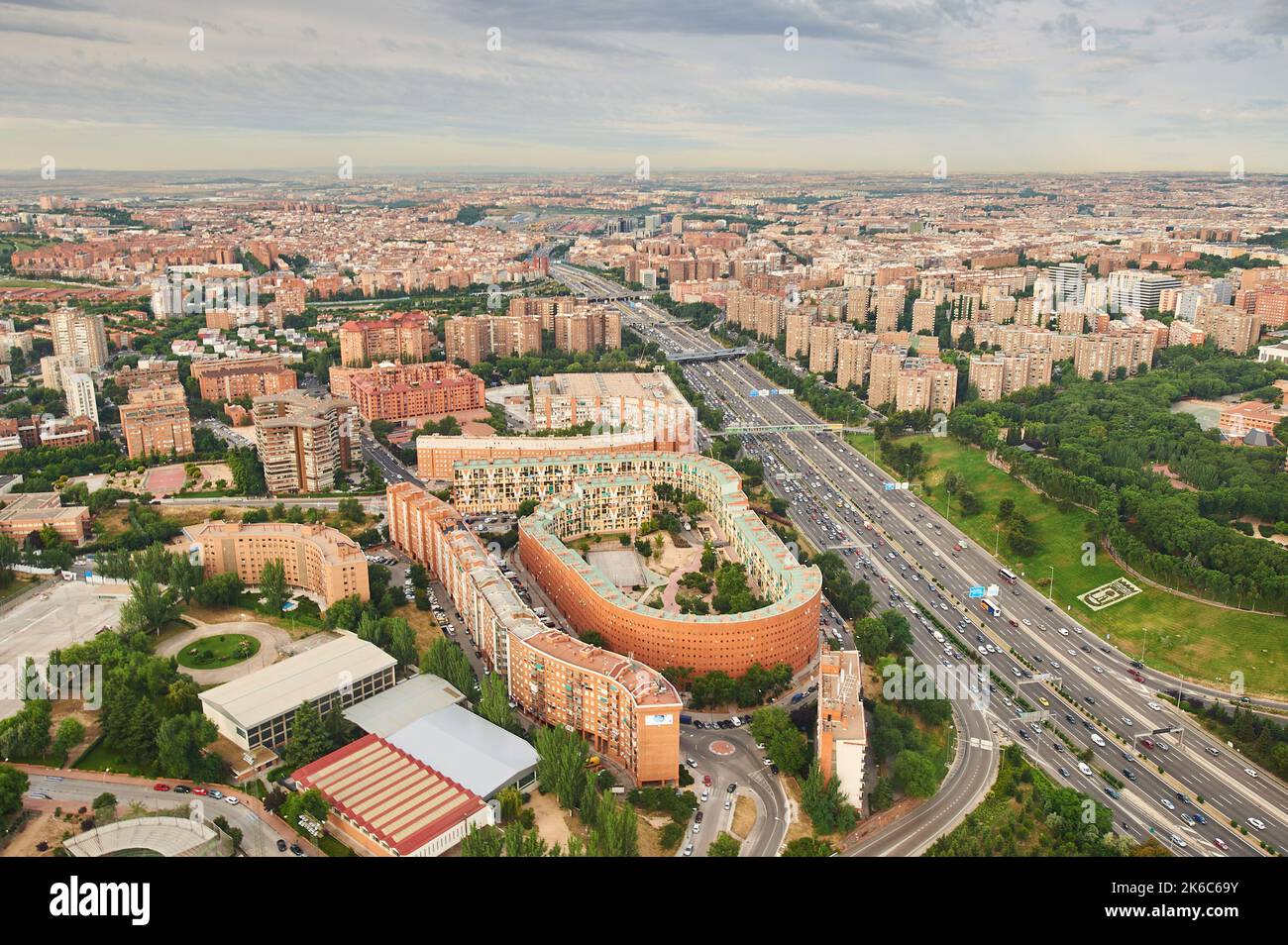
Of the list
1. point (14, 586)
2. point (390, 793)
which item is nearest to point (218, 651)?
point (14, 586)

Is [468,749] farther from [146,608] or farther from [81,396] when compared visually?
[81,396]

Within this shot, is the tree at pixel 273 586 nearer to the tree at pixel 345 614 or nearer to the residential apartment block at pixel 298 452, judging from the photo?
the tree at pixel 345 614

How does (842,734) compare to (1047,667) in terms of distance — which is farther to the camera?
(1047,667)

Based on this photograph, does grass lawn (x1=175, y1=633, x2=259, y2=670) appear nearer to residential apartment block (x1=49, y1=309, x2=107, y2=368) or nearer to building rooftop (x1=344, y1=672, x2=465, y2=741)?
building rooftop (x1=344, y1=672, x2=465, y2=741)

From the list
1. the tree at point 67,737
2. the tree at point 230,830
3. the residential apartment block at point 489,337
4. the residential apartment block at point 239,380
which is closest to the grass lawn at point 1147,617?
the tree at point 230,830

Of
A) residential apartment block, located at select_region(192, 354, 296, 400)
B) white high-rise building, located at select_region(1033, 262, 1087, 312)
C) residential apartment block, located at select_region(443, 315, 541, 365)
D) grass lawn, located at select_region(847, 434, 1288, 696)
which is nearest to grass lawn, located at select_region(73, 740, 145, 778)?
grass lawn, located at select_region(847, 434, 1288, 696)

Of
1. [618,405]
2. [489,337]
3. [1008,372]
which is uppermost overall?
[489,337]
